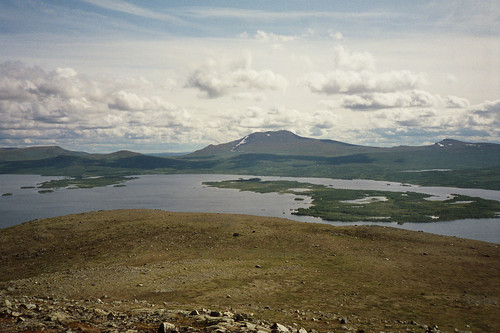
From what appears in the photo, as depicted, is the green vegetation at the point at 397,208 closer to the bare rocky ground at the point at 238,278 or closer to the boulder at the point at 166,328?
the bare rocky ground at the point at 238,278

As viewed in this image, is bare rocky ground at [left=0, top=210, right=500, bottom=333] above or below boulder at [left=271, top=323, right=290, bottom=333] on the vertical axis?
below

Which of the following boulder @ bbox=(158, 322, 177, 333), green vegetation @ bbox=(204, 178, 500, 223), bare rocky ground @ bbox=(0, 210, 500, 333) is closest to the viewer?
boulder @ bbox=(158, 322, 177, 333)

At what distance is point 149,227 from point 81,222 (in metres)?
16.1

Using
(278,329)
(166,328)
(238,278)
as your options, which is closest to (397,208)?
(238,278)

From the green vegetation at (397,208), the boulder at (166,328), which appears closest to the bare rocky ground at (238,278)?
the boulder at (166,328)

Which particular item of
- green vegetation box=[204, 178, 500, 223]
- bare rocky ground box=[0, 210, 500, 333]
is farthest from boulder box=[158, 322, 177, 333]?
green vegetation box=[204, 178, 500, 223]

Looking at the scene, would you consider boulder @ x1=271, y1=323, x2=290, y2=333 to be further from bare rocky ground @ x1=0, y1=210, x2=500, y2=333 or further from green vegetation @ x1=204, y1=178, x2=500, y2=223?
green vegetation @ x1=204, y1=178, x2=500, y2=223

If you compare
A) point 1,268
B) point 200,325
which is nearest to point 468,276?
point 200,325

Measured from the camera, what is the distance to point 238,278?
120 ft

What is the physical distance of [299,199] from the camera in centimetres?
18650

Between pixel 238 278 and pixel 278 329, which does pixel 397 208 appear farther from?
pixel 278 329

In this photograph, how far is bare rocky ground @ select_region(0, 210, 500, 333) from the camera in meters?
22.4

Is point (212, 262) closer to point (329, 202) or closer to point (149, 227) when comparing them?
point (149, 227)

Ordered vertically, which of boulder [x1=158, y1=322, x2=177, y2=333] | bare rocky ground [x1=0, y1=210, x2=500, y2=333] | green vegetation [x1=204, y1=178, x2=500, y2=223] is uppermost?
boulder [x1=158, y1=322, x2=177, y2=333]
